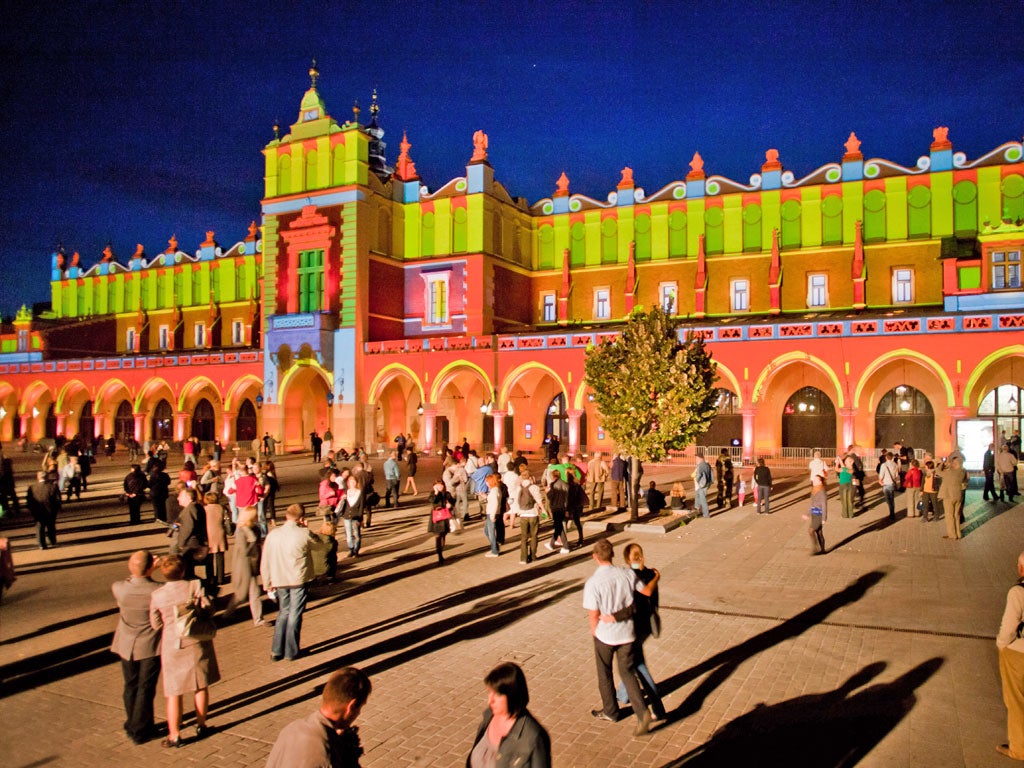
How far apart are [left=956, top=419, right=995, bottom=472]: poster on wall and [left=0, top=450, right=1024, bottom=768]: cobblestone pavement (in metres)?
12.4

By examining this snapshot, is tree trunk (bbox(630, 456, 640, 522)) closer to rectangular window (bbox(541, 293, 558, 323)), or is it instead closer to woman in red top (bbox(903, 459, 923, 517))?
woman in red top (bbox(903, 459, 923, 517))

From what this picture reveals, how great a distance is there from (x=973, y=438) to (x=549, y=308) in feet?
70.1

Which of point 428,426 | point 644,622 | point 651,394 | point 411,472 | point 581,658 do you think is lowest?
point 581,658

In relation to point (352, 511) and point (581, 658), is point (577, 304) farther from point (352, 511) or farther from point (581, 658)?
point (581, 658)

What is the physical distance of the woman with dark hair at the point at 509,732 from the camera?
3736 millimetres

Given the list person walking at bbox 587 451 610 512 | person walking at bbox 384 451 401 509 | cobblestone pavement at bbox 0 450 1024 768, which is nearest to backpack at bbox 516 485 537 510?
cobblestone pavement at bbox 0 450 1024 768

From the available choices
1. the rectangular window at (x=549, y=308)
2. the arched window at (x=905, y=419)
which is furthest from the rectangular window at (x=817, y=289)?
the rectangular window at (x=549, y=308)

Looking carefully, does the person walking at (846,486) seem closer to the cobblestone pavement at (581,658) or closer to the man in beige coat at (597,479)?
the cobblestone pavement at (581,658)

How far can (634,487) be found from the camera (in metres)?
16.6

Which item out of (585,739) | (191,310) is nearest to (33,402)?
(191,310)

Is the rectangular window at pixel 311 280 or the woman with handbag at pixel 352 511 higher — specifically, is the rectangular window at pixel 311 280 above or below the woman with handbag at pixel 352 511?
above

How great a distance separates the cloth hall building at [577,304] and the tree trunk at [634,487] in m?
14.2

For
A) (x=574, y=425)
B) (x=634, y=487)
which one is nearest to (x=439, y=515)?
(x=634, y=487)

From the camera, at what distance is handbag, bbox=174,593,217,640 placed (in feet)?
20.3
